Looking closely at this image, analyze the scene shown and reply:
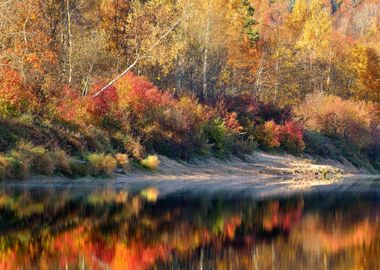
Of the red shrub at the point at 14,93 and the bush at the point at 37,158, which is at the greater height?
the red shrub at the point at 14,93

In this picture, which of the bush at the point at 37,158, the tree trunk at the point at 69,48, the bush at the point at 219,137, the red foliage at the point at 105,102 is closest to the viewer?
the bush at the point at 37,158

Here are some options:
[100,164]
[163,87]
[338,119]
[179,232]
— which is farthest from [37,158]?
[338,119]

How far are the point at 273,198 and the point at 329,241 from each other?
10555 millimetres

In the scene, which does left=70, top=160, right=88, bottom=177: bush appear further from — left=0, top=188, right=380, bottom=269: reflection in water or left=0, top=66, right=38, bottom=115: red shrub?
left=0, top=188, right=380, bottom=269: reflection in water

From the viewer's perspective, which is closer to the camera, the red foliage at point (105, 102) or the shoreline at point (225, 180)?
the shoreline at point (225, 180)

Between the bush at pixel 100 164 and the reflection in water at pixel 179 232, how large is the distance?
22.4ft

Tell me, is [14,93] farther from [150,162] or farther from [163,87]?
[163,87]

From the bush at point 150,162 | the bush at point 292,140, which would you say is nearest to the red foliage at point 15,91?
the bush at point 150,162

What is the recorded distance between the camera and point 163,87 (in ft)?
178

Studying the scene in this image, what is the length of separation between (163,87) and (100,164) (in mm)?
23209

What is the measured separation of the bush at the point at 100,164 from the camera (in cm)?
3125

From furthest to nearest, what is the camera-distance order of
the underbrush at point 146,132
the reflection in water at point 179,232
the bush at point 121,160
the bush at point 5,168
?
1. the bush at point 121,160
2. the underbrush at point 146,132
3. the bush at point 5,168
4. the reflection in water at point 179,232

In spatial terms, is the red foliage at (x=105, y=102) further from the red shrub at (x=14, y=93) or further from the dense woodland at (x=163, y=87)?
the red shrub at (x=14, y=93)

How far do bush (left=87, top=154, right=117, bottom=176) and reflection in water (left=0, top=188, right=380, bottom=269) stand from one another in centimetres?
682
